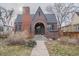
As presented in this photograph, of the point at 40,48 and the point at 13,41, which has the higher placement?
the point at 13,41

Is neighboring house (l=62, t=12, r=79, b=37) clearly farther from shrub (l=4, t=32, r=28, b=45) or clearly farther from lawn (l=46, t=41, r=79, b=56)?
shrub (l=4, t=32, r=28, b=45)

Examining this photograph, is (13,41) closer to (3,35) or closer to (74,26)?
(3,35)

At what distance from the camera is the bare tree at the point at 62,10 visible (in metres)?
1.78

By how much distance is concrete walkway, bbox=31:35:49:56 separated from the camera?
1782 millimetres

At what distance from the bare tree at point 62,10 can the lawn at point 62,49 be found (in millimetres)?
268

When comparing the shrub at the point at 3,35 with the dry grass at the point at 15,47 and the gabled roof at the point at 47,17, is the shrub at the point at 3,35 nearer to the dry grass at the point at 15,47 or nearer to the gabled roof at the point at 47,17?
the dry grass at the point at 15,47

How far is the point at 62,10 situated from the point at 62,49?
0.57m

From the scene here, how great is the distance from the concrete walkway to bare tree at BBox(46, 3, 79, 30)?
319mm

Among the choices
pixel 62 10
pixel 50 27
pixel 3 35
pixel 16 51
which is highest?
pixel 62 10

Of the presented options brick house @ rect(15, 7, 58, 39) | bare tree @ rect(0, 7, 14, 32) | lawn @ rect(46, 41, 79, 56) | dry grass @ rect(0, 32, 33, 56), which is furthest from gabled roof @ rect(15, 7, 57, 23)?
lawn @ rect(46, 41, 79, 56)

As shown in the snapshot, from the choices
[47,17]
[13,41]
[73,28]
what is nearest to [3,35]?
[13,41]

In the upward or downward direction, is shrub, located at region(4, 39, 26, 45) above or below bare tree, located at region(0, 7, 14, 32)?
below

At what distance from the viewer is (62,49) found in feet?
5.88

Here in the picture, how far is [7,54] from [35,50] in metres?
0.41
